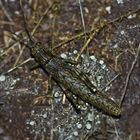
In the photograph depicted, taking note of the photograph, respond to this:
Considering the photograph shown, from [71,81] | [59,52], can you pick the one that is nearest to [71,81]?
[71,81]

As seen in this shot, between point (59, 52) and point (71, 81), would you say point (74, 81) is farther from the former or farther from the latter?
point (59, 52)

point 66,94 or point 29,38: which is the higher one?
point 29,38

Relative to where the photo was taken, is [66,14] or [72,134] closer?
[72,134]

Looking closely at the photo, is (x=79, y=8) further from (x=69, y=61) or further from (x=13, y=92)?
(x=13, y=92)

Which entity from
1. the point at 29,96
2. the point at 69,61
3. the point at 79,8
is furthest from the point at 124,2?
the point at 29,96
